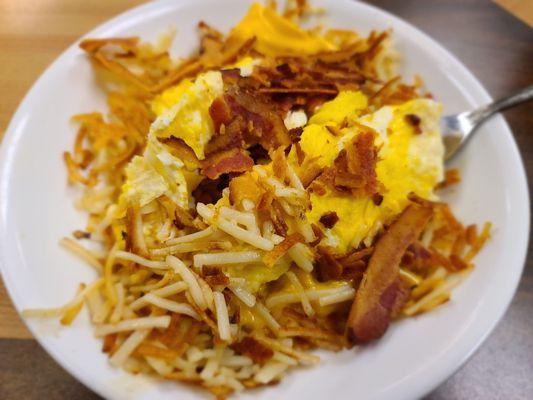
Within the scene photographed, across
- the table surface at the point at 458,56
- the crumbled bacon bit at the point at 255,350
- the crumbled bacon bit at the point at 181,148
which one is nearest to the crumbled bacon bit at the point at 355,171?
the crumbled bacon bit at the point at 181,148

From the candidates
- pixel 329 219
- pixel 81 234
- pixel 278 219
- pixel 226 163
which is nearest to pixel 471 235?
pixel 329 219

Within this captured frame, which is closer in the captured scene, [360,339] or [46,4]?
[360,339]

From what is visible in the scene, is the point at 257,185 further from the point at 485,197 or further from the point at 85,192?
the point at 485,197

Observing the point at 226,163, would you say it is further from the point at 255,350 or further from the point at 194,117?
the point at 255,350

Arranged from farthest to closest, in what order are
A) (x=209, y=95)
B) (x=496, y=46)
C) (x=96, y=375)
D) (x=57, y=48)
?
(x=496, y=46) < (x=57, y=48) < (x=209, y=95) < (x=96, y=375)

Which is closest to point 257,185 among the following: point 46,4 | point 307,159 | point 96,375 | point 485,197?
point 307,159

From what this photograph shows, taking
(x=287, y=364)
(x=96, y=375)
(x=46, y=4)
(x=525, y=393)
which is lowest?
(x=525, y=393)
